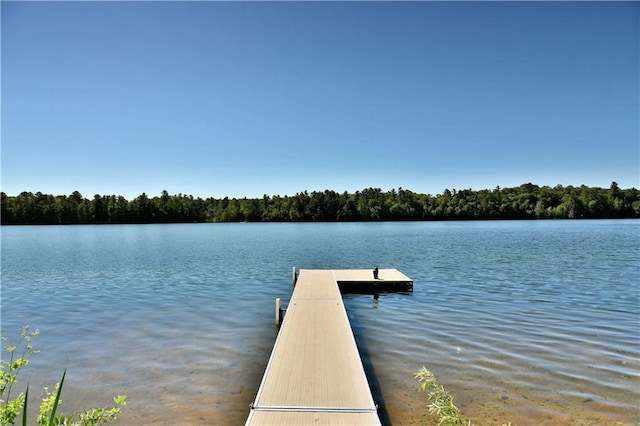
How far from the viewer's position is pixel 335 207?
123562mm

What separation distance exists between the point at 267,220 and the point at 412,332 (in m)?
119

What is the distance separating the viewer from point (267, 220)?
12850cm

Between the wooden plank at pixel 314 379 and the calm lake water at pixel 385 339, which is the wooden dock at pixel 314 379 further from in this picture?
the calm lake water at pixel 385 339

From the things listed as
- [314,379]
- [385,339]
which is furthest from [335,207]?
[314,379]

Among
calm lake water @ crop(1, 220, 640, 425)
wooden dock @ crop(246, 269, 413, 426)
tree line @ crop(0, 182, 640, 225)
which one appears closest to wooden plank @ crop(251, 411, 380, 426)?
wooden dock @ crop(246, 269, 413, 426)

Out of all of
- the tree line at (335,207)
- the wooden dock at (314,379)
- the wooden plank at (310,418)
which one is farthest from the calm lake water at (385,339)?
the tree line at (335,207)

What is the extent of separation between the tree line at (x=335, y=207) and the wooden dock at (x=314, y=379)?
113m

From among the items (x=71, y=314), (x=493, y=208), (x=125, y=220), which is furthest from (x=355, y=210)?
(x=71, y=314)

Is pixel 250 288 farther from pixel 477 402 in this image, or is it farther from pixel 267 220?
pixel 267 220

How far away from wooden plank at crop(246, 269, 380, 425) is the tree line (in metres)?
113

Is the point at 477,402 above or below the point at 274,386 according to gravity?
below

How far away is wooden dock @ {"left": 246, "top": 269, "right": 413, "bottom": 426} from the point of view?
534cm

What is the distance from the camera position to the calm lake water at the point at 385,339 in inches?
276

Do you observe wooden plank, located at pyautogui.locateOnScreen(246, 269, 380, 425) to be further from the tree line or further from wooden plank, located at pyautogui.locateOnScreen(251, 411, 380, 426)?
the tree line
